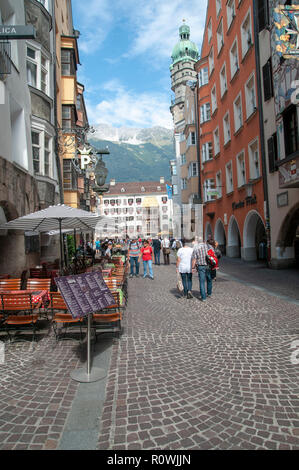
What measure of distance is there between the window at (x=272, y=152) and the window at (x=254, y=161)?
7.37 feet

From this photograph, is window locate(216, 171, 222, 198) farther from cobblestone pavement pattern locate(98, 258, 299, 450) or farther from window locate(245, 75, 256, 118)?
cobblestone pavement pattern locate(98, 258, 299, 450)

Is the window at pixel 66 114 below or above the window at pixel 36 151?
above

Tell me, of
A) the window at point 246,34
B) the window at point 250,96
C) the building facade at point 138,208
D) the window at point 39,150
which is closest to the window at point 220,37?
the window at point 246,34

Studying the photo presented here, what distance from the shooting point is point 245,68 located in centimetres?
1761

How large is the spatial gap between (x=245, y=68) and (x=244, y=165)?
224 inches

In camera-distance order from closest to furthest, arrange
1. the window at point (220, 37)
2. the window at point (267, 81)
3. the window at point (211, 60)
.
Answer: the window at point (267, 81)
the window at point (220, 37)
the window at point (211, 60)

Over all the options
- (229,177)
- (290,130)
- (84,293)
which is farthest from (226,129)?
(84,293)

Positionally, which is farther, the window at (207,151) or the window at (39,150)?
the window at (207,151)

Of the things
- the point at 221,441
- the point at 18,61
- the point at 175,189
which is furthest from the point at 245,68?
the point at 175,189

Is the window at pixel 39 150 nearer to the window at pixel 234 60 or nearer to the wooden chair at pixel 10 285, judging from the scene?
the wooden chair at pixel 10 285

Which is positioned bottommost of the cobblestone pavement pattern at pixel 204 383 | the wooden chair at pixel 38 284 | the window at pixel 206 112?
the cobblestone pavement pattern at pixel 204 383

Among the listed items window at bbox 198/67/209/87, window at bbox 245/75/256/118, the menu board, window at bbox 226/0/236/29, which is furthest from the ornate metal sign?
window at bbox 198/67/209/87

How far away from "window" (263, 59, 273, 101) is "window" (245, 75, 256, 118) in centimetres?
182

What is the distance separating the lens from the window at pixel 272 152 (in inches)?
560
